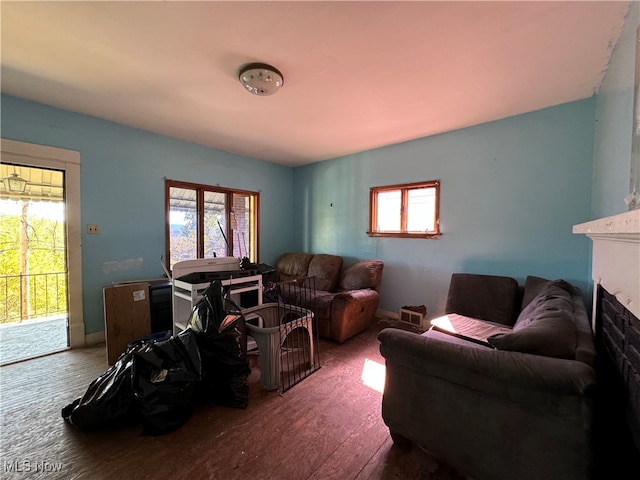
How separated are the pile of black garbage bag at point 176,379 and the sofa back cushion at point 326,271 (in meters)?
1.86

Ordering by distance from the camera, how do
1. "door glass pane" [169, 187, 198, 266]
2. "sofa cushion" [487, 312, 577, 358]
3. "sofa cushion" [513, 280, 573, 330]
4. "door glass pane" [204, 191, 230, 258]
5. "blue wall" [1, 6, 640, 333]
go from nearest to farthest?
"sofa cushion" [487, 312, 577, 358] < "sofa cushion" [513, 280, 573, 330] < "blue wall" [1, 6, 640, 333] < "door glass pane" [169, 187, 198, 266] < "door glass pane" [204, 191, 230, 258]

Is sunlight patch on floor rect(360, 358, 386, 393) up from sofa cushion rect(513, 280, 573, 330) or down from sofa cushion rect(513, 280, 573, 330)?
down

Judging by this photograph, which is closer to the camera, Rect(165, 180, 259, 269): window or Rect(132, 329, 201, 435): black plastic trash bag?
Rect(132, 329, 201, 435): black plastic trash bag

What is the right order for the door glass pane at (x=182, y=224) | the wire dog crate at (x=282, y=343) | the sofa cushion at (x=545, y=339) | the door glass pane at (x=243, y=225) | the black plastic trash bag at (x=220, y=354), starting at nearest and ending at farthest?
the sofa cushion at (x=545, y=339)
the black plastic trash bag at (x=220, y=354)
the wire dog crate at (x=282, y=343)
the door glass pane at (x=182, y=224)
the door glass pane at (x=243, y=225)

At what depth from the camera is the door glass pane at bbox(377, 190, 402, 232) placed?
3.55 m

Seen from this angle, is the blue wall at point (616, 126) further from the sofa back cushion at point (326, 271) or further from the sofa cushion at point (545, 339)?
the sofa back cushion at point (326, 271)

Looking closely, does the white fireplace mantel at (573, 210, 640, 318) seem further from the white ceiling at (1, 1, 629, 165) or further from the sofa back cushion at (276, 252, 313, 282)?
the sofa back cushion at (276, 252, 313, 282)

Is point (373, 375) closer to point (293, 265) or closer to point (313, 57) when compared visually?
point (293, 265)

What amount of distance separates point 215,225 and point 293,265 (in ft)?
4.49

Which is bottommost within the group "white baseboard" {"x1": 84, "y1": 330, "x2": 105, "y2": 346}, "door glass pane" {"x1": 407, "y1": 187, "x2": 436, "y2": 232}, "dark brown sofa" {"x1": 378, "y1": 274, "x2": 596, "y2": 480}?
"white baseboard" {"x1": 84, "y1": 330, "x2": 105, "y2": 346}

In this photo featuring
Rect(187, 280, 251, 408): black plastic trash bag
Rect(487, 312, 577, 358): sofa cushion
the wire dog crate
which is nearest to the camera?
Rect(487, 312, 577, 358): sofa cushion

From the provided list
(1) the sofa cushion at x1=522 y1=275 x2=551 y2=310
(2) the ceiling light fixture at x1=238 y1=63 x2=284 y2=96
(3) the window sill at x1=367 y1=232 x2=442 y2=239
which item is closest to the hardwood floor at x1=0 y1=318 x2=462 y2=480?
(1) the sofa cushion at x1=522 y1=275 x2=551 y2=310

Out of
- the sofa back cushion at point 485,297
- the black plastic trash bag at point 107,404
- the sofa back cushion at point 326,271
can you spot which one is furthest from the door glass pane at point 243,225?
the sofa back cushion at point 485,297

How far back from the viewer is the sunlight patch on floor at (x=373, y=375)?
2.04 m
